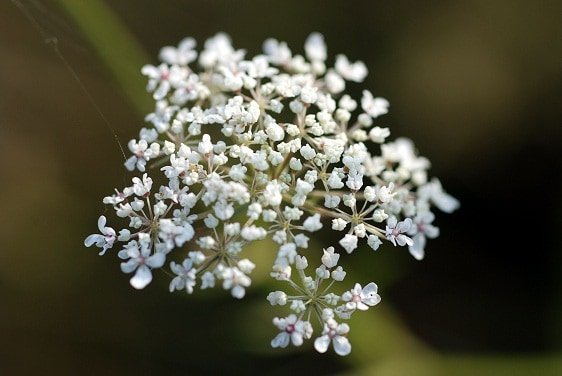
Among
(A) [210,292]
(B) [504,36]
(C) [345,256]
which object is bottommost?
(A) [210,292]

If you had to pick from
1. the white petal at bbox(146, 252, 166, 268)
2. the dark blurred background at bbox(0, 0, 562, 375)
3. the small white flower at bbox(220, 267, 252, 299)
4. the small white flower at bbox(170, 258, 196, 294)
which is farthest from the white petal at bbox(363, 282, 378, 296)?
the dark blurred background at bbox(0, 0, 562, 375)

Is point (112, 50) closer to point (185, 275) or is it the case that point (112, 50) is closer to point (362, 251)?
point (185, 275)

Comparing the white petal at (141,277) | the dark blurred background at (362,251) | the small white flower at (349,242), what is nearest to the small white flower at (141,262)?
the white petal at (141,277)

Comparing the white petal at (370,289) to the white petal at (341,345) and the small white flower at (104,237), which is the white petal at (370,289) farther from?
the small white flower at (104,237)

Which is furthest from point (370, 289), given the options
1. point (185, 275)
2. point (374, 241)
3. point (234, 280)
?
point (185, 275)

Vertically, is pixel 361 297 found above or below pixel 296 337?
above

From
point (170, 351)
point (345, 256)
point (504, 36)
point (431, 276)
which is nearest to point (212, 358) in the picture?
point (170, 351)

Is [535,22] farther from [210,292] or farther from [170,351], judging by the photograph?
[170,351]
